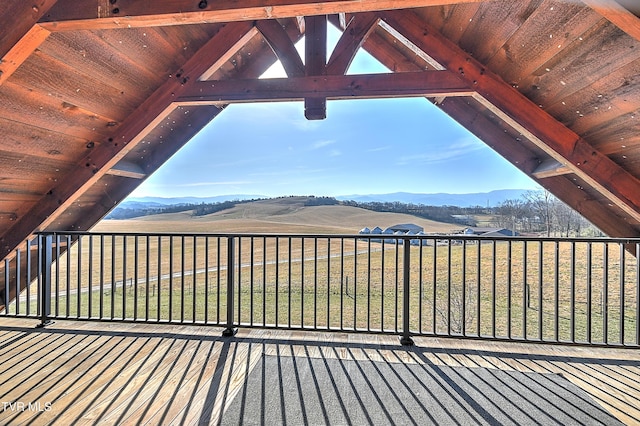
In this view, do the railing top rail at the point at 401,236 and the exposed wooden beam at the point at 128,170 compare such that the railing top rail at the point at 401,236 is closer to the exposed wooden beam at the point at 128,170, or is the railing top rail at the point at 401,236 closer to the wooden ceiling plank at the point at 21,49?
the exposed wooden beam at the point at 128,170

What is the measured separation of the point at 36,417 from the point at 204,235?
5.14ft

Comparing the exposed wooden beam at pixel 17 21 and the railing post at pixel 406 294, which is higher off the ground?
the exposed wooden beam at pixel 17 21

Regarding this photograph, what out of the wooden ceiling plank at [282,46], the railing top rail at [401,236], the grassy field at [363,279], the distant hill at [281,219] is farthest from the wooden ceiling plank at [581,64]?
the wooden ceiling plank at [282,46]

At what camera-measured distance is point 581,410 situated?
5.70 feet

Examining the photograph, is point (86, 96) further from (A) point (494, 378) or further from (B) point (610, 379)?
(B) point (610, 379)

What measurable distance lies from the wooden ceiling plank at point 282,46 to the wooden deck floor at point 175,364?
89.8 inches

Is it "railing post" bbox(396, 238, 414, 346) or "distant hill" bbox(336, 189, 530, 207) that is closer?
"railing post" bbox(396, 238, 414, 346)

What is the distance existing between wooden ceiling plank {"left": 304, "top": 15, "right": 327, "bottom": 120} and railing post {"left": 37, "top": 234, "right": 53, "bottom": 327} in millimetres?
2702

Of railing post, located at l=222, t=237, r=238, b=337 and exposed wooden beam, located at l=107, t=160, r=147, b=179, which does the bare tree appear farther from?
exposed wooden beam, located at l=107, t=160, r=147, b=179

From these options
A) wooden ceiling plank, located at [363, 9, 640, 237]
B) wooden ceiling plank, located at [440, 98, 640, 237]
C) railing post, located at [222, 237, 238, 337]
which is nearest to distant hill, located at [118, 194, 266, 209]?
railing post, located at [222, 237, 238, 337]

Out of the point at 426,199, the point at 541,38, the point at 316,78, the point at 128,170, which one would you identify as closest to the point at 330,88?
the point at 316,78

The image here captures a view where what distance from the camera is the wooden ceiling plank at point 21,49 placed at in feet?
5.68

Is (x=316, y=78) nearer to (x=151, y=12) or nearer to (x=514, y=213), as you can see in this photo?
(x=151, y=12)

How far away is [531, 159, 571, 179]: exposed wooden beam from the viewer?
9.09ft
